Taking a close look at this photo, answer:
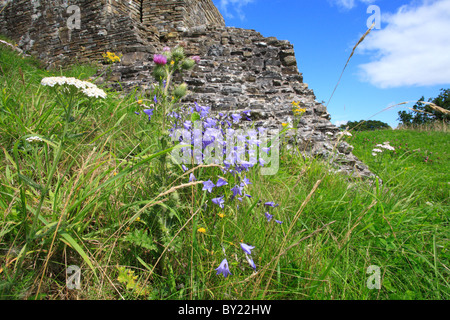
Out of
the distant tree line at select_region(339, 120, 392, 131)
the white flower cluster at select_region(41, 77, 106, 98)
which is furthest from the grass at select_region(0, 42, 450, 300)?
the distant tree line at select_region(339, 120, 392, 131)

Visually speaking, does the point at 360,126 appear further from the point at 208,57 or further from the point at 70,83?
the point at 208,57

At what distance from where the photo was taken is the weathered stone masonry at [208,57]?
4.68 m

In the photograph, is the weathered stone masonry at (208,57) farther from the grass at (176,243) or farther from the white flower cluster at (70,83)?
the white flower cluster at (70,83)

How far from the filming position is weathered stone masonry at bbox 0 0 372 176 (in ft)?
15.4

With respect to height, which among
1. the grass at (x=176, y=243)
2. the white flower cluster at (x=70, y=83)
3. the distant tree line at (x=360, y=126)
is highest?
the distant tree line at (x=360, y=126)

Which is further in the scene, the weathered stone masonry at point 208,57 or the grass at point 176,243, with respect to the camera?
the weathered stone masonry at point 208,57

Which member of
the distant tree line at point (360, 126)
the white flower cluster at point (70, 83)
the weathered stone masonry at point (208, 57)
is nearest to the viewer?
the white flower cluster at point (70, 83)

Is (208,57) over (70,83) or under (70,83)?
over

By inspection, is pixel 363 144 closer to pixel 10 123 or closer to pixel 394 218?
pixel 394 218

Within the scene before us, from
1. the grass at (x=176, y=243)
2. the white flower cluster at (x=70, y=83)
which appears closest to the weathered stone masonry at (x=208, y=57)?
the grass at (x=176, y=243)

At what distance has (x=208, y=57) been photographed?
5.84m

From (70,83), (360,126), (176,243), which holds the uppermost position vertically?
(360,126)

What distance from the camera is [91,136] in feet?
8.09

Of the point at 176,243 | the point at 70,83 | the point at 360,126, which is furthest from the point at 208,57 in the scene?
the point at 176,243
